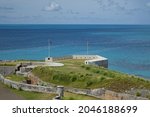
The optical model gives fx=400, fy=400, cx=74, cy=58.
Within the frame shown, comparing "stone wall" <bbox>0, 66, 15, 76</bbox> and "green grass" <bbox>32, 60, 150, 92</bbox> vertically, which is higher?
"green grass" <bbox>32, 60, 150, 92</bbox>

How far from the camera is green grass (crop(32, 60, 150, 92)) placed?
23.3m

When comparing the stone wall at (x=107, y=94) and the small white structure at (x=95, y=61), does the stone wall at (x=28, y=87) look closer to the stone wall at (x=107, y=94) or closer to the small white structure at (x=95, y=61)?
the stone wall at (x=107, y=94)

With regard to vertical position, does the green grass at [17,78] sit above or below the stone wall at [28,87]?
below

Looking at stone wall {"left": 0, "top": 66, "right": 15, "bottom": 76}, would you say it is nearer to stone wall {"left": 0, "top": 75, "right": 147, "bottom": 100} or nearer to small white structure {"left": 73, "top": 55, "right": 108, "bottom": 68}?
small white structure {"left": 73, "top": 55, "right": 108, "bottom": 68}

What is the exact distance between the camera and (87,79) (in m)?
26.6

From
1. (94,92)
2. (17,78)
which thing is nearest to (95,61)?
(17,78)

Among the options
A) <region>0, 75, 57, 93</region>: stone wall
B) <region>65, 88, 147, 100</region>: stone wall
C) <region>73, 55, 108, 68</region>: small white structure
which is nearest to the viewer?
<region>65, 88, 147, 100</region>: stone wall

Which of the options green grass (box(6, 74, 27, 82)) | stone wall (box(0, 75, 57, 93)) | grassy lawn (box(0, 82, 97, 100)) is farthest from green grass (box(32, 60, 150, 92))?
stone wall (box(0, 75, 57, 93))

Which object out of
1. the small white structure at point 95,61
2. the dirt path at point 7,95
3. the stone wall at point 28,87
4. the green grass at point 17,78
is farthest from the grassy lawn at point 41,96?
the small white structure at point 95,61

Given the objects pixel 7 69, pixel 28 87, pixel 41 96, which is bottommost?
pixel 7 69

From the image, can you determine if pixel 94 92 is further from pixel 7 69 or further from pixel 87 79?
pixel 7 69

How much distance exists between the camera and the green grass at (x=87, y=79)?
76.4ft

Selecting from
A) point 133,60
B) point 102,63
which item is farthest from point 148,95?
point 133,60

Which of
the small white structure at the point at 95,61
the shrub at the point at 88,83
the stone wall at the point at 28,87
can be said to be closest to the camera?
the stone wall at the point at 28,87
